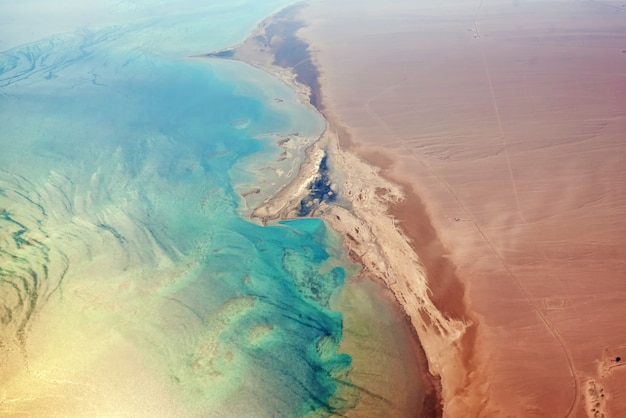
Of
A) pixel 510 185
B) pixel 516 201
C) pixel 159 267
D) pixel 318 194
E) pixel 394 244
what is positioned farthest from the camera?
pixel 318 194

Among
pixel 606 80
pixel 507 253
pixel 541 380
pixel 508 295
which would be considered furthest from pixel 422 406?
pixel 606 80

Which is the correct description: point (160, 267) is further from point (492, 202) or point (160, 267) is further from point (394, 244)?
point (492, 202)

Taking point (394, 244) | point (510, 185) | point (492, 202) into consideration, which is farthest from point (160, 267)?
point (510, 185)

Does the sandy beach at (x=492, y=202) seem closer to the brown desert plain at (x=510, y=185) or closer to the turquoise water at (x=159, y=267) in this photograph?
the brown desert plain at (x=510, y=185)

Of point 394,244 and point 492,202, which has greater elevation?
point 492,202

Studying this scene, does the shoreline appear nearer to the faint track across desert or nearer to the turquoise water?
the turquoise water

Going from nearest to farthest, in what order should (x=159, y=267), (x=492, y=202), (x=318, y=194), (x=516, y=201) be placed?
(x=159, y=267), (x=516, y=201), (x=492, y=202), (x=318, y=194)
